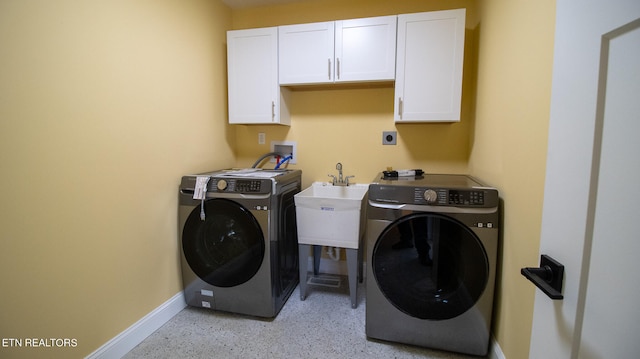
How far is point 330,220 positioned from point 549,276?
138cm

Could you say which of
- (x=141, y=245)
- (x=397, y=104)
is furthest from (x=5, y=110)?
(x=397, y=104)

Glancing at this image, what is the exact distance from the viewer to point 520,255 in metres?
1.23

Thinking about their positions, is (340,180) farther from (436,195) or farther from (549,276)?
(549,276)

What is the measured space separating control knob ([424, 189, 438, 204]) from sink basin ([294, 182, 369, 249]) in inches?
18.9

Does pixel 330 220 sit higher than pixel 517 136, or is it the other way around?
pixel 517 136

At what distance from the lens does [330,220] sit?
1.90m

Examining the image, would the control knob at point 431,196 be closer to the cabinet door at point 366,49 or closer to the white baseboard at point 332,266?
the cabinet door at point 366,49

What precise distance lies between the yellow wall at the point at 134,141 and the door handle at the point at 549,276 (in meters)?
0.60

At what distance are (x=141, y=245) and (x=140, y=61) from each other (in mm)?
1097

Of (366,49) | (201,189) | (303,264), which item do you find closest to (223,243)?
(201,189)

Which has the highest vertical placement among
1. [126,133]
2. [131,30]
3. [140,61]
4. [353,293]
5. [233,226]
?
[131,30]

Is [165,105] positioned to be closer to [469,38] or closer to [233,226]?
[233,226]

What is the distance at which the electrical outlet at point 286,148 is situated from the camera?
2508mm

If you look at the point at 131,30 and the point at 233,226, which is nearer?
the point at 131,30
